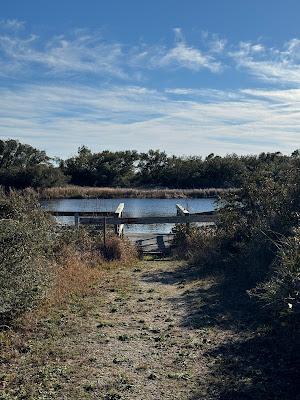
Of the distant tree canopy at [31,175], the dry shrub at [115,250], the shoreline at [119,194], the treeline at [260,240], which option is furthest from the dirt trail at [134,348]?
the distant tree canopy at [31,175]

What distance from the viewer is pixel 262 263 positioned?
10195mm

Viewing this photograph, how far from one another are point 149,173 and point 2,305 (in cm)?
6522

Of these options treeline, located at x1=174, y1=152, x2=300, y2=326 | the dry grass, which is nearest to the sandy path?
treeline, located at x1=174, y1=152, x2=300, y2=326

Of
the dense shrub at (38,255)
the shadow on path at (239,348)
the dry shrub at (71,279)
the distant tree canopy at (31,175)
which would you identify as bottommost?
the shadow on path at (239,348)

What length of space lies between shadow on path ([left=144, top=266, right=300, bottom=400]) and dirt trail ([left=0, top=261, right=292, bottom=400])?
0.02m

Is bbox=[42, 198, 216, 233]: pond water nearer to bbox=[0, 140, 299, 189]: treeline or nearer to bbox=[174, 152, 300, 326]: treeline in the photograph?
bbox=[174, 152, 300, 326]: treeline

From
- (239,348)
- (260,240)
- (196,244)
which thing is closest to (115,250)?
(196,244)

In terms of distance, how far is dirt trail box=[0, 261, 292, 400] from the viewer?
18.6ft

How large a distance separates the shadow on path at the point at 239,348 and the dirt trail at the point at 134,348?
22 mm

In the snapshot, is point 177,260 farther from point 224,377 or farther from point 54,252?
point 224,377

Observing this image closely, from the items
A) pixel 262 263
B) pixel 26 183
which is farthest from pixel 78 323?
pixel 26 183

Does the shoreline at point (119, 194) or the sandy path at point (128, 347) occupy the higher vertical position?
the shoreline at point (119, 194)

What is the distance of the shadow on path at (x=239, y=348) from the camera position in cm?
563

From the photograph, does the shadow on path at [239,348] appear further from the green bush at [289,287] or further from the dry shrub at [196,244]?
the dry shrub at [196,244]
